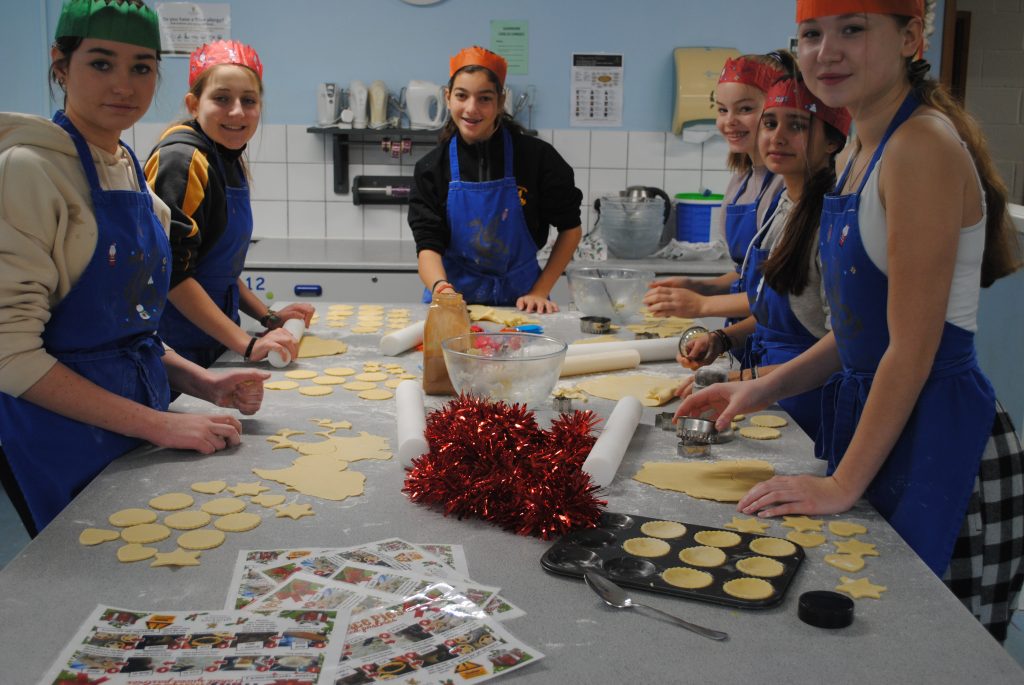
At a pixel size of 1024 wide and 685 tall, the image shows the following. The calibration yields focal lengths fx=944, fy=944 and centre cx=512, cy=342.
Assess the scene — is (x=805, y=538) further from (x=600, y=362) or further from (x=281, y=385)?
(x=281, y=385)

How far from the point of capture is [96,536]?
1173mm

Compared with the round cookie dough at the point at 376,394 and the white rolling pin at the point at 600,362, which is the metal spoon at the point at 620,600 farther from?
the white rolling pin at the point at 600,362

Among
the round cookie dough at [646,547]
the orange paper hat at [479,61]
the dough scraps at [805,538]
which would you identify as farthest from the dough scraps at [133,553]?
the orange paper hat at [479,61]

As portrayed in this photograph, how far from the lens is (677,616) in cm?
100

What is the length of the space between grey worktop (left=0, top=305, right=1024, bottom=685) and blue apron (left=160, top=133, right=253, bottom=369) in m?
0.95

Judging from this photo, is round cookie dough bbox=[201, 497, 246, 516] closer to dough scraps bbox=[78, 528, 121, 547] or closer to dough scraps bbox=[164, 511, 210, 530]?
dough scraps bbox=[164, 511, 210, 530]

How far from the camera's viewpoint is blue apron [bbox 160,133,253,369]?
2373mm

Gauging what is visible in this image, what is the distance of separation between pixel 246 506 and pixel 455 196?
77.9 inches

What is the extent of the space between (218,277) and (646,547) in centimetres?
165

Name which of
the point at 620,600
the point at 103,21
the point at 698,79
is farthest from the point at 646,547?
the point at 698,79

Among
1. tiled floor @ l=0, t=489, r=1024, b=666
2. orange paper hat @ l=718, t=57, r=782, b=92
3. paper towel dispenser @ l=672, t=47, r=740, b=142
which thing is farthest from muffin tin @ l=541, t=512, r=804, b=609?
paper towel dispenser @ l=672, t=47, r=740, b=142

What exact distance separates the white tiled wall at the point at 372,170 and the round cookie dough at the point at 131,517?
338 cm

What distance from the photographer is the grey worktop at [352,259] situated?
3982 millimetres

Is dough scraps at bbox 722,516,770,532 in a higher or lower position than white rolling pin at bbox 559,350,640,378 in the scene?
lower
